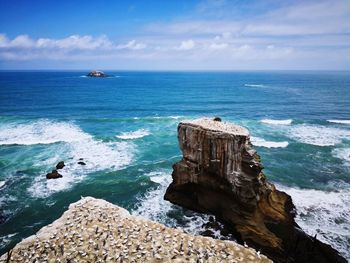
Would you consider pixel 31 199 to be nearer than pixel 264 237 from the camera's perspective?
No

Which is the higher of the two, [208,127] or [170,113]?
[208,127]

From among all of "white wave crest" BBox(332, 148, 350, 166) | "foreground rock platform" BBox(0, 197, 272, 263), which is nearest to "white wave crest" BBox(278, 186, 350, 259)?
"white wave crest" BBox(332, 148, 350, 166)

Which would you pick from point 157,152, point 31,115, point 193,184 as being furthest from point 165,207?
point 31,115

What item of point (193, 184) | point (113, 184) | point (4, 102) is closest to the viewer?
point (193, 184)

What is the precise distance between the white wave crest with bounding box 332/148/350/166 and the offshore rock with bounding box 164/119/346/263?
A: 14.8 metres

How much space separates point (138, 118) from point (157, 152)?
763 inches

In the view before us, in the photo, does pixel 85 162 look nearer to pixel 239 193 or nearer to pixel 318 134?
pixel 239 193

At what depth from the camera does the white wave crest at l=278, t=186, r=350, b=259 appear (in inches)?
750

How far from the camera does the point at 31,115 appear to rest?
2160 inches

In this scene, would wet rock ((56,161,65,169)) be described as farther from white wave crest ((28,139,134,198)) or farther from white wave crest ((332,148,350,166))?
white wave crest ((332,148,350,166))

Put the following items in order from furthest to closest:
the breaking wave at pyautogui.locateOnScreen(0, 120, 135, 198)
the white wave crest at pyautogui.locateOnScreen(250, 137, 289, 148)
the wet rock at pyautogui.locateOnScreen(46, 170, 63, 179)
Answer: the white wave crest at pyautogui.locateOnScreen(250, 137, 289, 148)
the wet rock at pyautogui.locateOnScreen(46, 170, 63, 179)
the breaking wave at pyautogui.locateOnScreen(0, 120, 135, 198)

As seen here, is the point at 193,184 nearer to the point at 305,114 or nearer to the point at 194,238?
the point at 194,238

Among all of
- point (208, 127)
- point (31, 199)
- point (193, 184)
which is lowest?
point (31, 199)

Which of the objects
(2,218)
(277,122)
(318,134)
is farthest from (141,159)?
(277,122)
